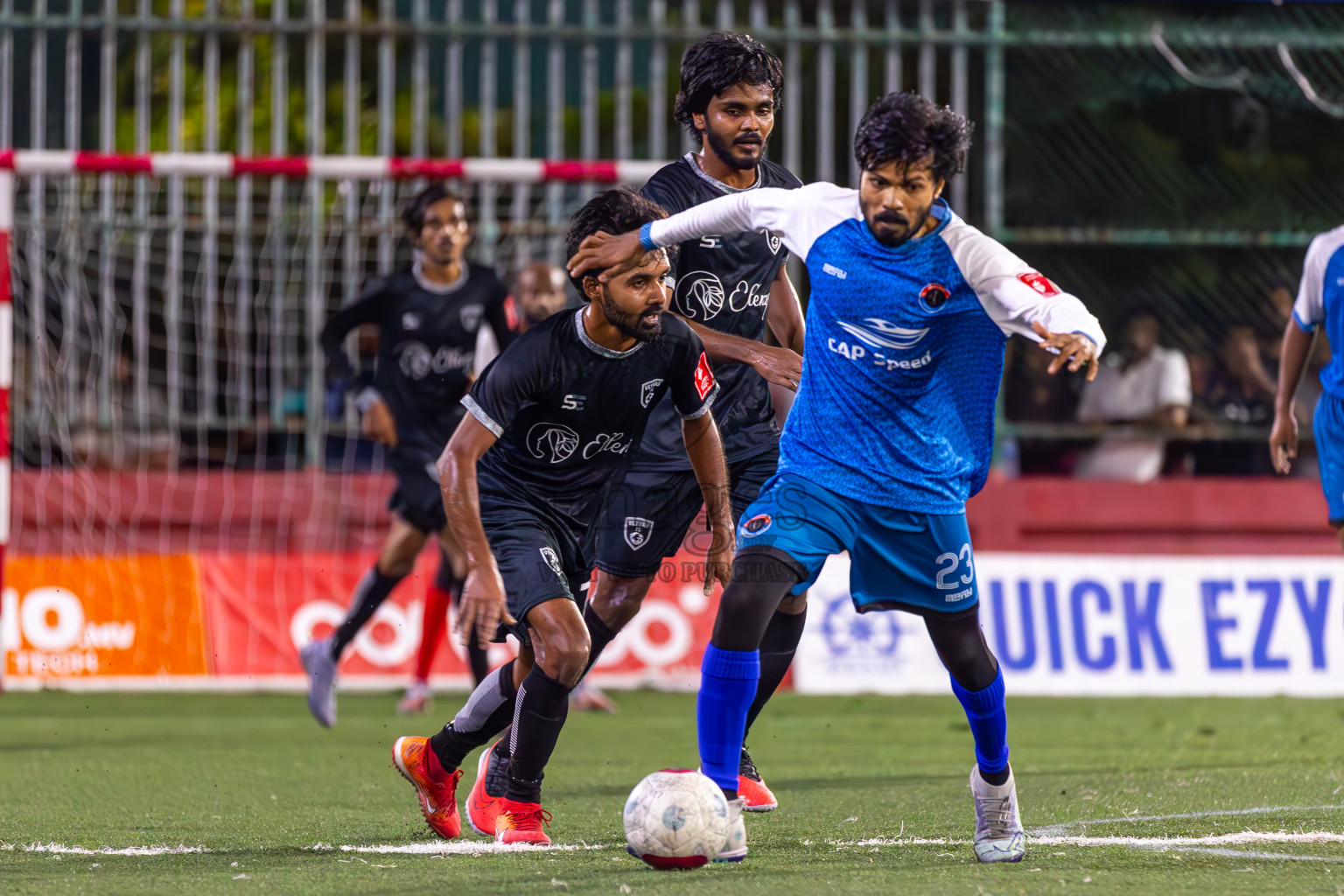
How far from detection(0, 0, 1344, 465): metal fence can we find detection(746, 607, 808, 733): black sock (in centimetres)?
596

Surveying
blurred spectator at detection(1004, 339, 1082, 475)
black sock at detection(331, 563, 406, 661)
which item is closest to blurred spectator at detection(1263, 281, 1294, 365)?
blurred spectator at detection(1004, 339, 1082, 475)

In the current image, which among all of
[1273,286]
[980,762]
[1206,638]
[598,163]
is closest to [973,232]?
[980,762]

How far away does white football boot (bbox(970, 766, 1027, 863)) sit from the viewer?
4.53 m

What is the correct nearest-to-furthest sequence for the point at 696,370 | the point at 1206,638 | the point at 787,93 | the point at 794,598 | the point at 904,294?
1. the point at 904,294
2. the point at 696,370
3. the point at 794,598
4. the point at 1206,638
5. the point at 787,93

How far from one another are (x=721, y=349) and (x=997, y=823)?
1.67 metres

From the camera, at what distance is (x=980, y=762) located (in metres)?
4.66

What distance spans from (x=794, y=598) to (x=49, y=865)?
2.22 meters

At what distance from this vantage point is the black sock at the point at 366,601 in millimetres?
8516

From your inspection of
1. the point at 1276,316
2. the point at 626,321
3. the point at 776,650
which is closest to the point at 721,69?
the point at 626,321

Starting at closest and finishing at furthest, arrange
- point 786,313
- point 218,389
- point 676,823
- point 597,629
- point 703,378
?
1. point 676,823
2. point 703,378
3. point 597,629
4. point 786,313
5. point 218,389

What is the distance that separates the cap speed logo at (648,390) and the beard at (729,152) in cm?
90

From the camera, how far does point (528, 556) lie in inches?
194

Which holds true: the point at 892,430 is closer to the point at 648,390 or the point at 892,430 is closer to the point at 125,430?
the point at 648,390

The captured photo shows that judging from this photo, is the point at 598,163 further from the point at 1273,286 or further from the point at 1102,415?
the point at 1273,286
